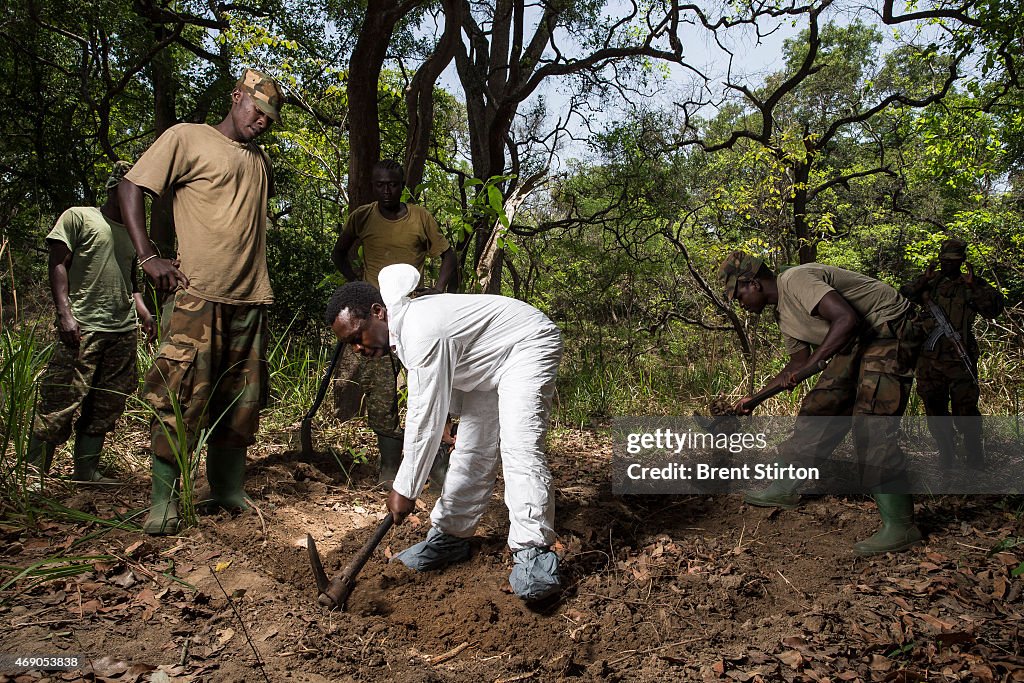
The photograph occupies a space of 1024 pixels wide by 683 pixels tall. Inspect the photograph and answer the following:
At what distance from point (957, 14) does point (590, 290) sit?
6.23 meters

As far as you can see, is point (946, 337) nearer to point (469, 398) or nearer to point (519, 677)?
point (469, 398)

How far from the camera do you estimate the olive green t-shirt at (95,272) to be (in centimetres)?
417

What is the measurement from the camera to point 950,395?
19.2ft

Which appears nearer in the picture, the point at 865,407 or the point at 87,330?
A: the point at 865,407

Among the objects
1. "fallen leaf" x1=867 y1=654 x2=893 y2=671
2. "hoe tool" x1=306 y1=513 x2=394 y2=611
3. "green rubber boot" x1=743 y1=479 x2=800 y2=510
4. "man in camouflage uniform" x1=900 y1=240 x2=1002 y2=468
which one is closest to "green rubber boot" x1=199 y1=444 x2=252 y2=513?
"hoe tool" x1=306 y1=513 x2=394 y2=611

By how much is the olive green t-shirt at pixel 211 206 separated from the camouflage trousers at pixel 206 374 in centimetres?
10

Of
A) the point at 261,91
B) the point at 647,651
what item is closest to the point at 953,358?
the point at 647,651

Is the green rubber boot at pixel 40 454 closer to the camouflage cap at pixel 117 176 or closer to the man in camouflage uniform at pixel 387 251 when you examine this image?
the camouflage cap at pixel 117 176

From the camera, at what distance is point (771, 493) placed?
4.71 metres

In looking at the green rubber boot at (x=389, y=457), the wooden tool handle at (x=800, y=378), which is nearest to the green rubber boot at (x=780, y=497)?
the wooden tool handle at (x=800, y=378)

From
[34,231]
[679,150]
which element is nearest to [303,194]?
[34,231]

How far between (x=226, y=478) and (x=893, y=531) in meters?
3.59

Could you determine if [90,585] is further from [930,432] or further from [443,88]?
[443,88]

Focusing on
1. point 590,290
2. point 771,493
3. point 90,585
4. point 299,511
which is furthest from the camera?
point 590,290
